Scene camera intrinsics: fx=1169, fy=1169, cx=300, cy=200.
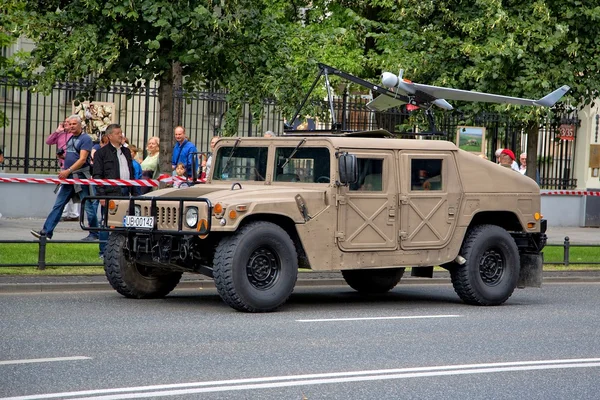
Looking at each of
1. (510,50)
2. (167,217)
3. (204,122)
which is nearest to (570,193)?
(510,50)

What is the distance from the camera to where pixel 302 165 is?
521 inches

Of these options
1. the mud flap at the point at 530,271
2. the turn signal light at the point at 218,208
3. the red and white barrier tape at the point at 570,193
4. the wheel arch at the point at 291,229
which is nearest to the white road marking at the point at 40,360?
the turn signal light at the point at 218,208

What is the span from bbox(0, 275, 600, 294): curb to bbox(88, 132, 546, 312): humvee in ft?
3.44

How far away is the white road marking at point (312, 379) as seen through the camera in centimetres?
742

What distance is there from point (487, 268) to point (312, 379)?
6.15 meters

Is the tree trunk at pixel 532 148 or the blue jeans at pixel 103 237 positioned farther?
the tree trunk at pixel 532 148

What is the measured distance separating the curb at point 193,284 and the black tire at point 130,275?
1.04 metres

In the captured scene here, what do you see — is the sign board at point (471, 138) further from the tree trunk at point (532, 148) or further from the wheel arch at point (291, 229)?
the wheel arch at point (291, 229)

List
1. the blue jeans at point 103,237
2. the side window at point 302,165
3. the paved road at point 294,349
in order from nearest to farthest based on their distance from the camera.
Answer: the paved road at point 294,349 < the side window at point 302,165 < the blue jeans at point 103,237

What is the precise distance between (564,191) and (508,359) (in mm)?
21276

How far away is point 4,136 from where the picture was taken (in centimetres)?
2405

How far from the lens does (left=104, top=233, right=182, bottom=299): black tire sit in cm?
1294

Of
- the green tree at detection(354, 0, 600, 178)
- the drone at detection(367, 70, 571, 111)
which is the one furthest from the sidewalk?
the drone at detection(367, 70, 571, 111)

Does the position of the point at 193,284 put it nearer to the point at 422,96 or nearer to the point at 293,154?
the point at 293,154
